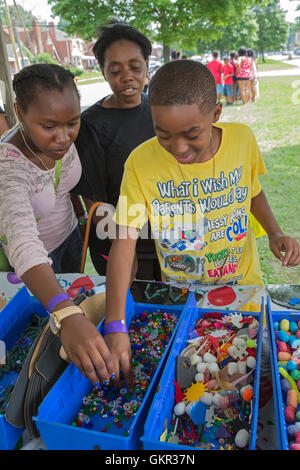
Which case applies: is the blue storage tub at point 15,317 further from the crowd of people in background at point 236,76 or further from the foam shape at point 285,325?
the crowd of people in background at point 236,76

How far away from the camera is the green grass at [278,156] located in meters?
3.41

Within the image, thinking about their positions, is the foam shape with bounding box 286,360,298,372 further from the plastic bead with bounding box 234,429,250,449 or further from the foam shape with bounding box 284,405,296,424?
the plastic bead with bounding box 234,429,250,449

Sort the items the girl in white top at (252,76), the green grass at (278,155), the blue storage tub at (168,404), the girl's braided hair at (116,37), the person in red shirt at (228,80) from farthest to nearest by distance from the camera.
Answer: the girl in white top at (252,76) → the person in red shirt at (228,80) → the green grass at (278,155) → the girl's braided hair at (116,37) → the blue storage tub at (168,404)

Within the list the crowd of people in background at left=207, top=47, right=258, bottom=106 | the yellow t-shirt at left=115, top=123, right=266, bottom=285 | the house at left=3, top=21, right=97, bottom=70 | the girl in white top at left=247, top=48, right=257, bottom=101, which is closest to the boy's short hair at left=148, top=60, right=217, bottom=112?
the yellow t-shirt at left=115, top=123, right=266, bottom=285

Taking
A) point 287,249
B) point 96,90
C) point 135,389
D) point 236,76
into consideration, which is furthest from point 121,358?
point 96,90

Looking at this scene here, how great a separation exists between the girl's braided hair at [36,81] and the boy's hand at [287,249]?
0.87 meters

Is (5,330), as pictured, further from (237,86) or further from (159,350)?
(237,86)

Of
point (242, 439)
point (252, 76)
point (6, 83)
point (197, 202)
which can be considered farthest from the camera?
point (252, 76)

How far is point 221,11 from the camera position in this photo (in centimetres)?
546

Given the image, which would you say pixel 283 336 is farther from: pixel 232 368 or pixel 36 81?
pixel 36 81

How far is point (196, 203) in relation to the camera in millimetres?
1336

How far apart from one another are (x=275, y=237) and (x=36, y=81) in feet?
3.14

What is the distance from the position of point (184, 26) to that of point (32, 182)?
18.0 ft

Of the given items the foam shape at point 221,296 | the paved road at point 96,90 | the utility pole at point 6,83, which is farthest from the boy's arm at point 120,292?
the paved road at point 96,90
